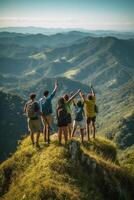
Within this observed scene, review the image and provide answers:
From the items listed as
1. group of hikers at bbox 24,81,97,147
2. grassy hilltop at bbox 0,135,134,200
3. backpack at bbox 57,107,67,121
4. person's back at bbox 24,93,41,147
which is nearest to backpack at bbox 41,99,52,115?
group of hikers at bbox 24,81,97,147

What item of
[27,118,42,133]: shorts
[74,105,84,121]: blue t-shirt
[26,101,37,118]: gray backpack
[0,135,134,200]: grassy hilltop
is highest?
[26,101,37,118]: gray backpack

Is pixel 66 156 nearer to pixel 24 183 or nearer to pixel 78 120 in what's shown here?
pixel 24 183

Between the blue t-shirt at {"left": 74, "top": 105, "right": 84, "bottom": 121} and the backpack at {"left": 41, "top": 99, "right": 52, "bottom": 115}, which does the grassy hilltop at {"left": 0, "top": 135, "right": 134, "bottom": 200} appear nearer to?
the backpack at {"left": 41, "top": 99, "right": 52, "bottom": 115}

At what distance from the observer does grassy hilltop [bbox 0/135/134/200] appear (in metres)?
15.6

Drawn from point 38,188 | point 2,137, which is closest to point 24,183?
point 38,188

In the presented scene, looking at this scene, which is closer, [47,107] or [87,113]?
[47,107]

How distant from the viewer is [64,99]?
840 inches

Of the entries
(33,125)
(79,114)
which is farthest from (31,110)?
(79,114)

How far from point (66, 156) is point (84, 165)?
3.84 feet

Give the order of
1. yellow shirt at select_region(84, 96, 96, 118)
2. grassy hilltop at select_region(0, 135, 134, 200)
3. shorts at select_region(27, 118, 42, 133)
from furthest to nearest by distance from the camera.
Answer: yellow shirt at select_region(84, 96, 96, 118)
shorts at select_region(27, 118, 42, 133)
grassy hilltop at select_region(0, 135, 134, 200)

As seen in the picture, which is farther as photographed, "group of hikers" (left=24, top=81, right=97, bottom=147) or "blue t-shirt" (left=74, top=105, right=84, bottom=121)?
"blue t-shirt" (left=74, top=105, right=84, bottom=121)

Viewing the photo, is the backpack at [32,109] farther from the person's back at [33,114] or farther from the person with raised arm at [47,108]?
the person with raised arm at [47,108]

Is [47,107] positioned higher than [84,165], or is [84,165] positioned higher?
[47,107]

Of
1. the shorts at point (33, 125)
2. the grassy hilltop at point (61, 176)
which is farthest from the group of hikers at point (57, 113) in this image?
the grassy hilltop at point (61, 176)
